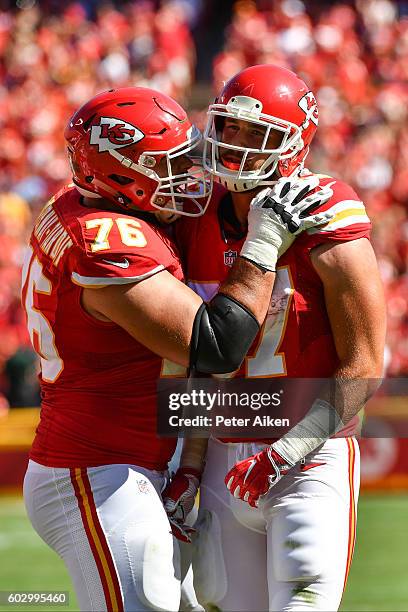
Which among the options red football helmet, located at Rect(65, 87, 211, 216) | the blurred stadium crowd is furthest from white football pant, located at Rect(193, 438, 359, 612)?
the blurred stadium crowd

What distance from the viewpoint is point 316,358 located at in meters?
3.16

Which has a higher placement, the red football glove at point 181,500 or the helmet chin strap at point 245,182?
the helmet chin strap at point 245,182

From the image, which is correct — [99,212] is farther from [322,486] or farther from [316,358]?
[322,486]

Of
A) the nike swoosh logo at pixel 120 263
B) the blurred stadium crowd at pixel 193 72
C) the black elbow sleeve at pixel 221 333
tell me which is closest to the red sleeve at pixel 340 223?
the black elbow sleeve at pixel 221 333

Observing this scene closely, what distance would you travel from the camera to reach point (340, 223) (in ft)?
10.0

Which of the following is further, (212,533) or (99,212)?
(212,533)

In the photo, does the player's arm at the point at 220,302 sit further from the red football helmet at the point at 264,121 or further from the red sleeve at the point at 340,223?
the red football helmet at the point at 264,121

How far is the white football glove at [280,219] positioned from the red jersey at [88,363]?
250 millimetres

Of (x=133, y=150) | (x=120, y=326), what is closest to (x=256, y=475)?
(x=120, y=326)

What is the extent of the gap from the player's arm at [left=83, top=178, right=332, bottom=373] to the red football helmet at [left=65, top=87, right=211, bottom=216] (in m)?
0.29

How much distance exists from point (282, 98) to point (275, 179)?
0.80 ft

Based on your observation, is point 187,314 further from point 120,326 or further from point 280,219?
point 280,219

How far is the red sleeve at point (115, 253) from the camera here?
114 inches

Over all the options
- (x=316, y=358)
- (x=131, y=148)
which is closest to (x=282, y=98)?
(x=131, y=148)
